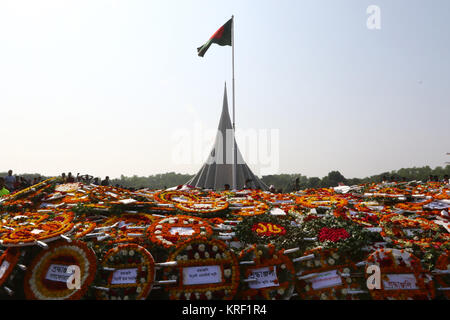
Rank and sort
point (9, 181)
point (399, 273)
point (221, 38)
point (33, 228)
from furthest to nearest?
point (221, 38)
point (9, 181)
point (33, 228)
point (399, 273)

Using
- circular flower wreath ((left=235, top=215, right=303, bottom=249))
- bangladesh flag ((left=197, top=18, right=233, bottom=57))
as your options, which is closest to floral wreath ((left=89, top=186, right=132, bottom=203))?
circular flower wreath ((left=235, top=215, right=303, bottom=249))

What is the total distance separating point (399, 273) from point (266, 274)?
1888 mm

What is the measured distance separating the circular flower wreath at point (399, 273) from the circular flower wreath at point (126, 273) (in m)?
2.98

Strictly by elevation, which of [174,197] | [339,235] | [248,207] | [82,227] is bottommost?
[339,235]

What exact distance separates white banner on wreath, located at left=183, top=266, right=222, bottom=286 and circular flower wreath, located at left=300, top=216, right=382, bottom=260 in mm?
1556

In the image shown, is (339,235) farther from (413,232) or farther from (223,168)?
(223,168)

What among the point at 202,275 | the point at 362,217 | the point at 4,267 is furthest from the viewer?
the point at 362,217

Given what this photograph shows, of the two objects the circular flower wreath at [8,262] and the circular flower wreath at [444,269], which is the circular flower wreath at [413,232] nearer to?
the circular flower wreath at [444,269]

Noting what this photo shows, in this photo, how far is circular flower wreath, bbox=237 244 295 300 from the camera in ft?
13.2

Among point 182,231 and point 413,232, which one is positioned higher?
point 182,231

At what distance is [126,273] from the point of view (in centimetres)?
397

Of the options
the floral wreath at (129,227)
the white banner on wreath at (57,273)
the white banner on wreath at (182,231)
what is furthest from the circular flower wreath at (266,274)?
the white banner on wreath at (57,273)

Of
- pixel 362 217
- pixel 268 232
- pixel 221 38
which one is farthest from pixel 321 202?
pixel 221 38

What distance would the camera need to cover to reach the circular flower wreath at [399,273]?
4090 mm
